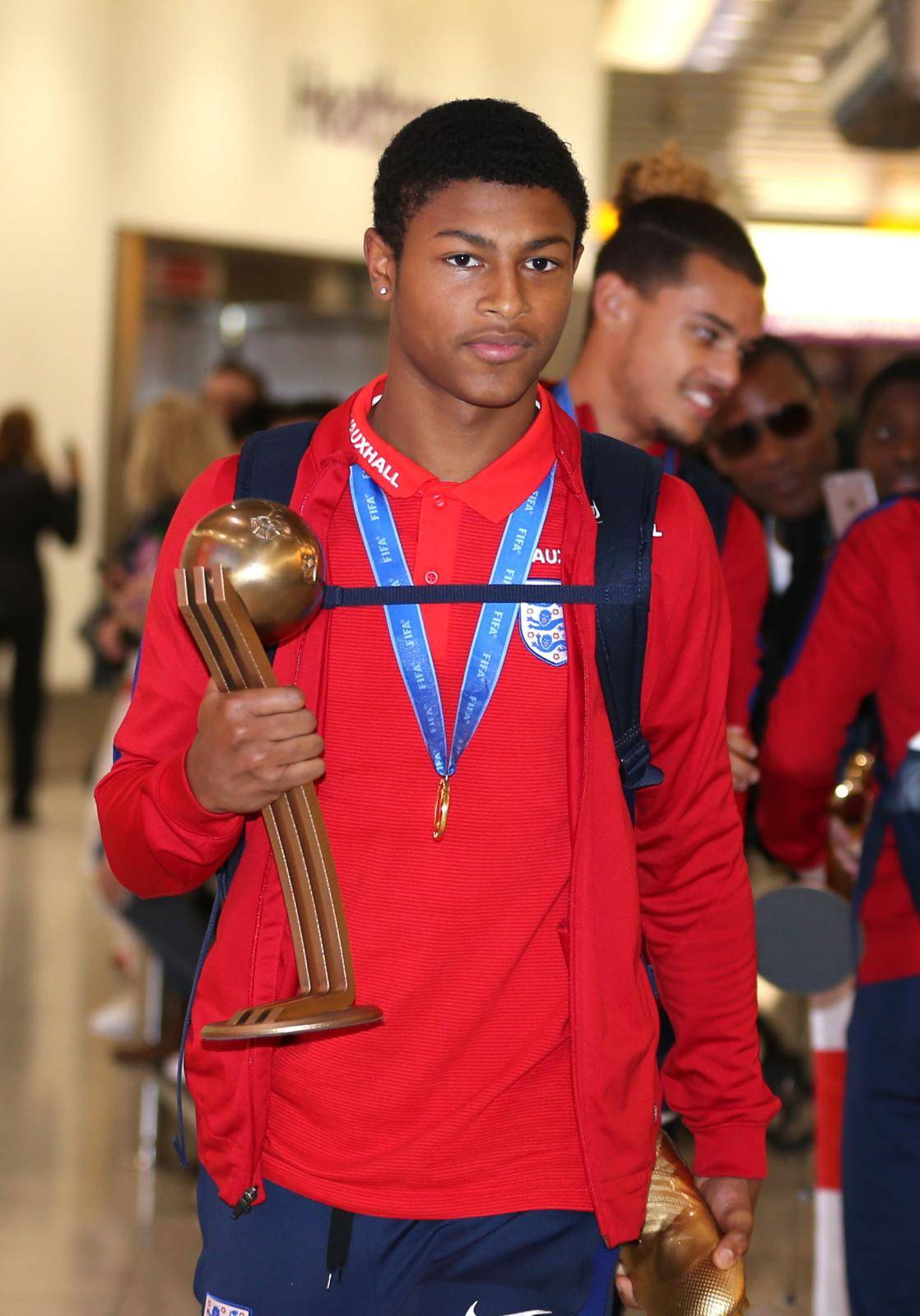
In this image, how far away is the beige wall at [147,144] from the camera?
11234mm

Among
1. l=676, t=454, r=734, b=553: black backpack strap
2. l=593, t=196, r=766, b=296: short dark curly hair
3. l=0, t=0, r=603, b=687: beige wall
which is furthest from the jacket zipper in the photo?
l=0, t=0, r=603, b=687: beige wall

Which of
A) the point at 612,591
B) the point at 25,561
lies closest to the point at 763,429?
the point at 612,591

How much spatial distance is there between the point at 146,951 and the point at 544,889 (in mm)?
4181

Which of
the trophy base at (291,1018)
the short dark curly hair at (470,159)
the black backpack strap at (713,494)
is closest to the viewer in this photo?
the trophy base at (291,1018)

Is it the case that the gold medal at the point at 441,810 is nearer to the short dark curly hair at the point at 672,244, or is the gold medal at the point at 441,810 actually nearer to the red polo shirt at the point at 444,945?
the red polo shirt at the point at 444,945

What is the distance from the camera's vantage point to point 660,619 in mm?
1932

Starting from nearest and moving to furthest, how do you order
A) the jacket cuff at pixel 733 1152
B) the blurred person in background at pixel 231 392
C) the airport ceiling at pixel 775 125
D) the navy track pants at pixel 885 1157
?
the jacket cuff at pixel 733 1152 < the navy track pants at pixel 885 1157 < the blurred person in background at pixel 231 392 < the airport ceiling at pixel 775 125

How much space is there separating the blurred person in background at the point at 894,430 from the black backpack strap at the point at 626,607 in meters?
2.13

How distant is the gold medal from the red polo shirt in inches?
0.4

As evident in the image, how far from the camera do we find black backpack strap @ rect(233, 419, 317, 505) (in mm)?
1918

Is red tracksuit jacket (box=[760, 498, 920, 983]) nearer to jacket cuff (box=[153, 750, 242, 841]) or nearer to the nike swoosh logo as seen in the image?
the nike swoosh logo

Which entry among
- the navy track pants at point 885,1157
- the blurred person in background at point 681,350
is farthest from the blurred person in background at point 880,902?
the blurred person in background at point 681,350

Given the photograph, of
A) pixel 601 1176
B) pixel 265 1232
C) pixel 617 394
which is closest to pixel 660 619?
pixel 601 1176

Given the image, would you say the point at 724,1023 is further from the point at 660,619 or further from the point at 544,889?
the point at 660,619
